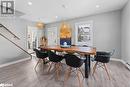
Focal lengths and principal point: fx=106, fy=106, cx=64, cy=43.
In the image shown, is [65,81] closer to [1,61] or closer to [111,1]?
[1,61]

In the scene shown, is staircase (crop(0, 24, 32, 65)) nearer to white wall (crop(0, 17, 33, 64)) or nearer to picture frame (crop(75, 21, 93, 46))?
white wall (crop(0, 17, 33, 64))

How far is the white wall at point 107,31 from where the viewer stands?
17.9 ft

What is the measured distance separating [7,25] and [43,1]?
7.33ft

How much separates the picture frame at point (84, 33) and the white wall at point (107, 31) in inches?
9.6

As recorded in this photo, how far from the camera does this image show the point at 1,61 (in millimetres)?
4535

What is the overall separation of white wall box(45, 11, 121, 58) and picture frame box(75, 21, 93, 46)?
24cm

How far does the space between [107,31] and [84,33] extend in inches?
54.4

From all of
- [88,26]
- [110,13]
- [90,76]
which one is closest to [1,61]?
[90,76]

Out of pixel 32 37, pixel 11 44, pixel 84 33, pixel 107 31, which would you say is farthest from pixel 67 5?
pixel 32 37

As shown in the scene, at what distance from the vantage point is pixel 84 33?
6.57m

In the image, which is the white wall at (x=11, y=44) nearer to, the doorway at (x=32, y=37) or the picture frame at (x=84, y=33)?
the doorway at (x=32, y=37)

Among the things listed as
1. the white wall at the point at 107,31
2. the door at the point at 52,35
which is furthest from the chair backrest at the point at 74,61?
the door at the point at 52,35

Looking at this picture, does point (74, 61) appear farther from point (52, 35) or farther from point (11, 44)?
point (52, 35)

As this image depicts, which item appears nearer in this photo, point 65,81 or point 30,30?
point 65,81
